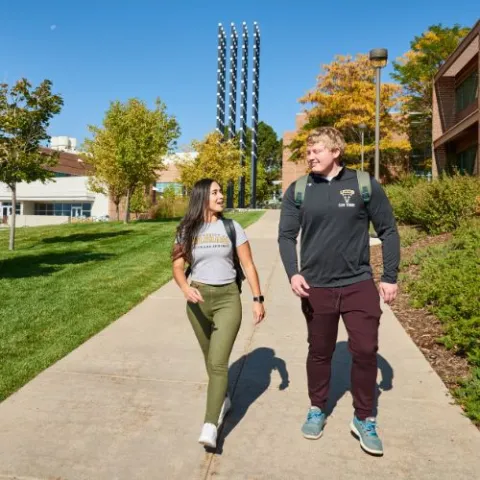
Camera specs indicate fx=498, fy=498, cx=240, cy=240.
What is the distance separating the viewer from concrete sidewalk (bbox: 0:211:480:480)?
116 inches

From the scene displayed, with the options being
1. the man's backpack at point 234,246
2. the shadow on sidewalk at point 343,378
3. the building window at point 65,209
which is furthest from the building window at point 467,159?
the building window at point 65,209

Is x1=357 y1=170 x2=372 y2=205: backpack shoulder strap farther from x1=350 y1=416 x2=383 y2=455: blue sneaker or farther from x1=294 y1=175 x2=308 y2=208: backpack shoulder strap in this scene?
x1=350 y1=416 x2=383 y2=455: blue sneaker

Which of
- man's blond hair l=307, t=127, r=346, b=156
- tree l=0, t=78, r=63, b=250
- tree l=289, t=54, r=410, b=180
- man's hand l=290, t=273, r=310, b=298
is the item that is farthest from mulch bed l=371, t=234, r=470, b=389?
tree l=289, t=54, r=410, b=180

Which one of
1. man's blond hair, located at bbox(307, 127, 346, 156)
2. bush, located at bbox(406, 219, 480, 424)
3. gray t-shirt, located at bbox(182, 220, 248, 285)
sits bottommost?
bush, located at bbox(406, 219, 480, 424)

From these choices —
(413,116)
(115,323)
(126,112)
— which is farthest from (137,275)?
(413,116)

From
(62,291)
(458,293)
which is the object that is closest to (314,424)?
(458,293)

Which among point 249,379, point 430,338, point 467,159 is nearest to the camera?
point 249,379

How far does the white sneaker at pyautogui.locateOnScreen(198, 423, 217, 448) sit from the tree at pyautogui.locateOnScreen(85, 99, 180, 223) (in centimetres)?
2005

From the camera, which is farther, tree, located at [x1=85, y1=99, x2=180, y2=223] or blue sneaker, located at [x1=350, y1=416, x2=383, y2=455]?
tree, located at [x1=85, y1=99, x2=180, y2=223]

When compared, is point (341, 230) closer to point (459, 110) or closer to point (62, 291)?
point (62, 291)

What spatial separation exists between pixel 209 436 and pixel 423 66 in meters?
34.3

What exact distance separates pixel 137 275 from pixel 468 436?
22.6 feet

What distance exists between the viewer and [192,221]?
329cm

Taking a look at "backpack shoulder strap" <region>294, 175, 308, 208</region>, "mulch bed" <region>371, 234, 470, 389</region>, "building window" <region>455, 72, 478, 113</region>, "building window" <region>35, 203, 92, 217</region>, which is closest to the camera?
"backpack shoulder strap" <region>294, 175, 308, 208</region>
